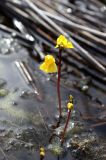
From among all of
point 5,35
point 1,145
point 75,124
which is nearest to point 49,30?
point 5,35

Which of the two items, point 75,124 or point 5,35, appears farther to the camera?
point 5,35

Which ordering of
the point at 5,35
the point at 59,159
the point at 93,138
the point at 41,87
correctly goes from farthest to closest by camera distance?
the point at 5,35 < the point at 41,87 < the point at 93,138 < the point at 59,159

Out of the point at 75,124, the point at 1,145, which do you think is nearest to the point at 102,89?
the point at 75,124

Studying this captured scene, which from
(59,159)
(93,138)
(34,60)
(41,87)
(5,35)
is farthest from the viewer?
(5,35)

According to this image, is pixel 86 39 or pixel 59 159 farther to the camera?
pixel 86 39

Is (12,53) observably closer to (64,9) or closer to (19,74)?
(19,74)

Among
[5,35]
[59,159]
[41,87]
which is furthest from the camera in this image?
[5,35]

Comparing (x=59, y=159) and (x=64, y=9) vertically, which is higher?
(x=64, y=9)

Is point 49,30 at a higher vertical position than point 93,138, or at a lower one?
higher

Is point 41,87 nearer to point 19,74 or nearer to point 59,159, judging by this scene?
point 19,74
